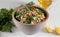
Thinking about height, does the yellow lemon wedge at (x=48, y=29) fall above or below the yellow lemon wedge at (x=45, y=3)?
below

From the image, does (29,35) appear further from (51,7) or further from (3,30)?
(51,7)

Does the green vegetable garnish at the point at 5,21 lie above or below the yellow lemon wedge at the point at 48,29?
above

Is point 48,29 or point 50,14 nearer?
point 48,29

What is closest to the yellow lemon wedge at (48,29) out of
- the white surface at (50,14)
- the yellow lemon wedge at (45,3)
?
the white surface at (50,14)

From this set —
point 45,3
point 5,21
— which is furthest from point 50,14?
point 5,21

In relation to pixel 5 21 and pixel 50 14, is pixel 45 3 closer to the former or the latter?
pixel 50 14

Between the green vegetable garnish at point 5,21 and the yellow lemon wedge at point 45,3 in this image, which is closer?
the green vegetable garnish at point 5,21

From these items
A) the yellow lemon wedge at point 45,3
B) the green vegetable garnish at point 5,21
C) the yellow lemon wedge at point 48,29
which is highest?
the yellow lemon wedge at point 45,3

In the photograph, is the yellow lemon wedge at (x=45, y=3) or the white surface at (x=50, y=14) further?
the yellow lemon wedge at (x=45, y=3)

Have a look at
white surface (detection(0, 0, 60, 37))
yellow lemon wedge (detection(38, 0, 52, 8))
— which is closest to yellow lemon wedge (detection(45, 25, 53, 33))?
white surface (detection(0, 0, 60, 37))

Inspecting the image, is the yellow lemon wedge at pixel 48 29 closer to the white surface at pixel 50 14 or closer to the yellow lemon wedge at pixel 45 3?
the white surface at pixel 50 14

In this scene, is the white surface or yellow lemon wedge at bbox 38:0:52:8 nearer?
the white surface

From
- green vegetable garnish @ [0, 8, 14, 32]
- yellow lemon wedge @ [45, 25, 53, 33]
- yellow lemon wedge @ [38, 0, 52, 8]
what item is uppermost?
yellow lemon wedge @ [38, 0, 52, 8]

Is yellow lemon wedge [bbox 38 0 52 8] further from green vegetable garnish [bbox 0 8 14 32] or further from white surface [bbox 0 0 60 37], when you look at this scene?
green vegetable garnish [bbox 0 8 14 32]
